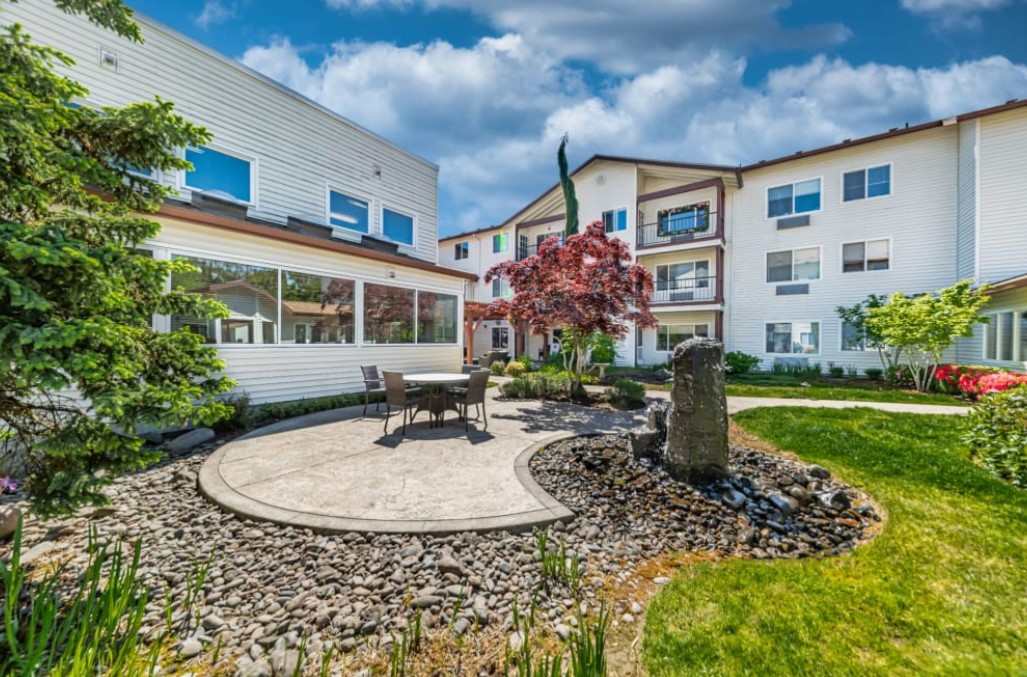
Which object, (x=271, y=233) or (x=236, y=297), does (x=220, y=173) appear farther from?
(x=236, y=297)

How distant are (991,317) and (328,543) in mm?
18486

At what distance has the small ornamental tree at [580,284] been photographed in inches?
371

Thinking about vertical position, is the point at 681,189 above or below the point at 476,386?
above

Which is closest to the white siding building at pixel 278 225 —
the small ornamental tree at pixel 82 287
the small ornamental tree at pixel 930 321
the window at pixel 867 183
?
the small ornamental tree at pixel 82 287

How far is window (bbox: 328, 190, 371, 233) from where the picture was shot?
1261 cm

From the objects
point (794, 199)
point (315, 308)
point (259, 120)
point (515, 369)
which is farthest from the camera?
point (794, 199)

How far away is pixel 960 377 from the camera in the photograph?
426 inches

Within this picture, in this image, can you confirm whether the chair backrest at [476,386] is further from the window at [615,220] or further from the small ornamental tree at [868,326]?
the window at [615,220]

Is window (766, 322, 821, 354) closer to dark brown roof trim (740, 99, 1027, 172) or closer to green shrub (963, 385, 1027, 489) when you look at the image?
dark brown roof trim (740, 99, 1027, 172)

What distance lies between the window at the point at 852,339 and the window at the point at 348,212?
61.2 feet

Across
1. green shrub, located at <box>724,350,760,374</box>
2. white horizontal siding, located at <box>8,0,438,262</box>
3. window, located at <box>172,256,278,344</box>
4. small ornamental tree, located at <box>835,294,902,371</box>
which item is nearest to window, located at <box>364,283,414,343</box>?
window, located at <box>172,256,278,344</box>

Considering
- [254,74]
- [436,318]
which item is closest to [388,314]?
[436,318]

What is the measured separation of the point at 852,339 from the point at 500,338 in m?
17.8

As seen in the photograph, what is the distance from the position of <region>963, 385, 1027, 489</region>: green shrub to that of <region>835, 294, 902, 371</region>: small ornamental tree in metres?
9.35
